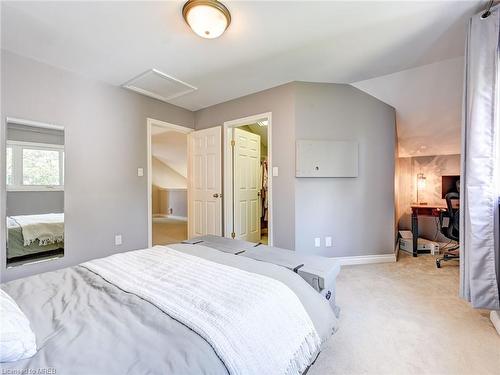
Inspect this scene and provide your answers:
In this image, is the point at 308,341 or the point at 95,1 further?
the point at 95,1

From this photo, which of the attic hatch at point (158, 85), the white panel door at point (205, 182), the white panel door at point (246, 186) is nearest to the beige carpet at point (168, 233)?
the white panel door at point (205, 182)

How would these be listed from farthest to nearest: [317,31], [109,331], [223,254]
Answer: [317,31] < [223,254] < [109,331]

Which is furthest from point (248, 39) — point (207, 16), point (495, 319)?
point (495, 319)

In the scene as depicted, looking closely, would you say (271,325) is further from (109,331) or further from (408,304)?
(408,304)

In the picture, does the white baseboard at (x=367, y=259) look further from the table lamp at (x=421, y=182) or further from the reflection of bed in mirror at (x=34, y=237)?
the reflection of bed in mirror at (x=34, y=237)

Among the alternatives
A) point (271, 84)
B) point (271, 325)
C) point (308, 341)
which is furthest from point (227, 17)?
point (308, 341)

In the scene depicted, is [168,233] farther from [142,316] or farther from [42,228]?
[142,316]

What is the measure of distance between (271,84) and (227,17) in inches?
54.5

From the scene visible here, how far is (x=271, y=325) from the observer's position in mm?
924

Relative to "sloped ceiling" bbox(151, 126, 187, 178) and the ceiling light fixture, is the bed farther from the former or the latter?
"sloped ceiling" bbox(151, 126, 187, 178)

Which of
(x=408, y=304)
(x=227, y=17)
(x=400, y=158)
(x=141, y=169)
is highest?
(x=227, y=17)

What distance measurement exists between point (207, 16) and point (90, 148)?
2.11 metres

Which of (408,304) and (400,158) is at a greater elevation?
(400,158)

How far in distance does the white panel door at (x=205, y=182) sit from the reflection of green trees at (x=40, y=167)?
6.25ft
